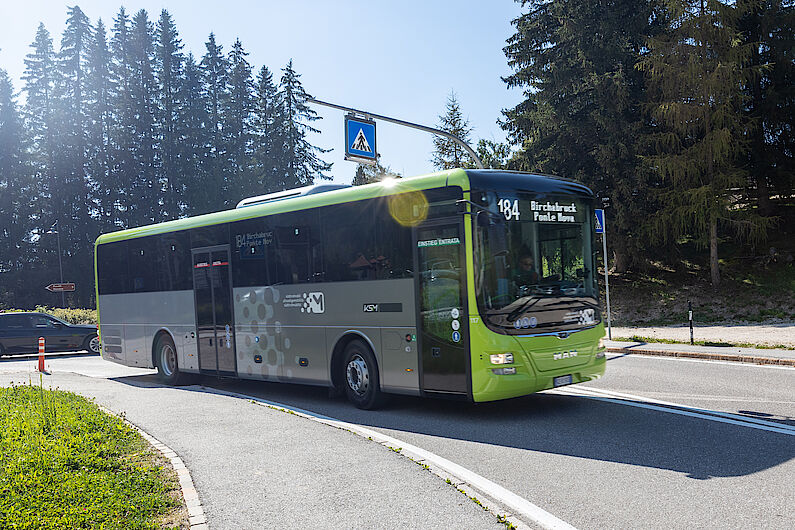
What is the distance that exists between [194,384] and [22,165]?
2034 inches

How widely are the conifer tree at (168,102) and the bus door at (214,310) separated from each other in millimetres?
48404

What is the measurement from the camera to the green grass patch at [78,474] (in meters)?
5.36

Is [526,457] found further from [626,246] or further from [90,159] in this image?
[90,159]

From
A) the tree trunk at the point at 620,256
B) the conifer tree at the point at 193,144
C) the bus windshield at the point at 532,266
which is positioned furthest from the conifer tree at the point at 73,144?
the bus windshield at the point at 532,266

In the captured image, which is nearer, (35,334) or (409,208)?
(409,208)

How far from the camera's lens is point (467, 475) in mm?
6562

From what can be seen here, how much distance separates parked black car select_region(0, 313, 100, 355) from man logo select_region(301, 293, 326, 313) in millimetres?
16269

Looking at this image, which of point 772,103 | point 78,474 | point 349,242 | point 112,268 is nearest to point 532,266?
point 349,242

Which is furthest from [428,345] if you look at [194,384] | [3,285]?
[3,285]

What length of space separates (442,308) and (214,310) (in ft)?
19.3

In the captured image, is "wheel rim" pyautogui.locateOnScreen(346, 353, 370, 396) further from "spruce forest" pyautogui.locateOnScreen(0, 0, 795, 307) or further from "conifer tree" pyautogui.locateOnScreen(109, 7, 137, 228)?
"conifer tree" pyautogui.locateOnScreen(109, 7, 137, 228)

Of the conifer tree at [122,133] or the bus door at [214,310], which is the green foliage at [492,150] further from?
the bus door at [214,310]

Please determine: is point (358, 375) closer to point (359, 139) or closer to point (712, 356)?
point (712, 356)

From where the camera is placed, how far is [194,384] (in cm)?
1516
